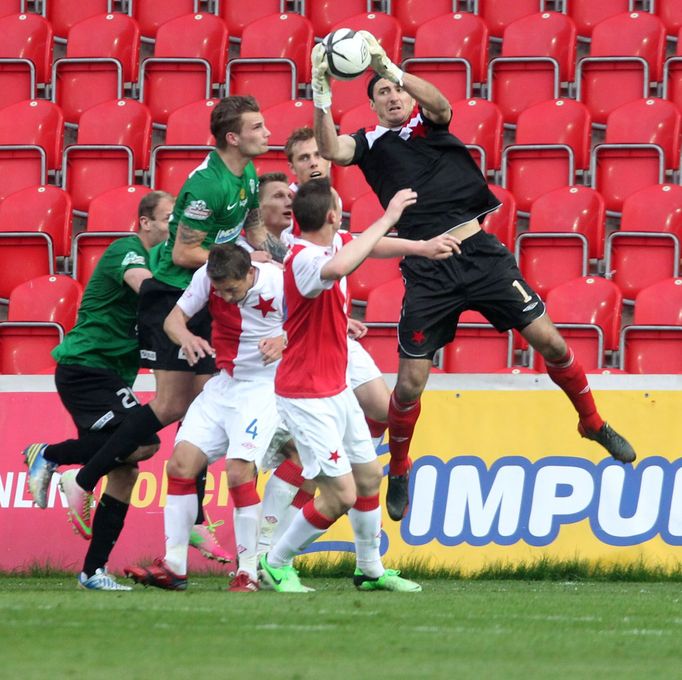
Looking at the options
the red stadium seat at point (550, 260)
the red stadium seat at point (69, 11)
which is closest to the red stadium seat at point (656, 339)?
the red stadium seat at point (550, 260)

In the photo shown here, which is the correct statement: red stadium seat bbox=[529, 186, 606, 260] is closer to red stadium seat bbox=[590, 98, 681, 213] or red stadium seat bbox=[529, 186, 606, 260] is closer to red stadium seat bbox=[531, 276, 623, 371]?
red stadium seat bbox=[590, 98, 681, 213]

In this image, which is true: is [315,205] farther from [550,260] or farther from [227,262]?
[550,260]

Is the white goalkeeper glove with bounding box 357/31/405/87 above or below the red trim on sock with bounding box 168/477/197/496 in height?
above

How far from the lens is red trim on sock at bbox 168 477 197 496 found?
23.6 ft

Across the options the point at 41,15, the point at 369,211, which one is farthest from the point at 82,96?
the point at 369,211

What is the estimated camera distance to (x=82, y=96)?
532 inches

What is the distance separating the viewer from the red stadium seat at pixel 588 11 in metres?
13.6

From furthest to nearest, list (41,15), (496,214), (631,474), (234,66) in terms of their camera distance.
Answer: (41,15) → (234,66) → (496,214) → (631,474)

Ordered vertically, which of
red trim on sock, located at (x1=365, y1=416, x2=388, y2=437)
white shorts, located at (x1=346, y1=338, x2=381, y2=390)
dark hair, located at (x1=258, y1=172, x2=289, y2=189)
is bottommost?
red trim on sock, located at (x1=365, y1=416, x2=388, y2=437)

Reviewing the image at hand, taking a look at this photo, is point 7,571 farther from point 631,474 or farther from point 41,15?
point 41,15

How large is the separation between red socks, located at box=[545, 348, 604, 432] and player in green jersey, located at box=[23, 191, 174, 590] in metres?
2.09

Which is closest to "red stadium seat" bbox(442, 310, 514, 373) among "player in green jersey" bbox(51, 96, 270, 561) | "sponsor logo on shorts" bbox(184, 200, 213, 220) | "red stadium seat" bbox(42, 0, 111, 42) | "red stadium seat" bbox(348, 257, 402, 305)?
"red stadium seat" bbox(348, 257, 402, 305)

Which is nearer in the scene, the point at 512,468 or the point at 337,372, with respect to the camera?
the point at 337,372

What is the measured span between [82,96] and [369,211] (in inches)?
133
